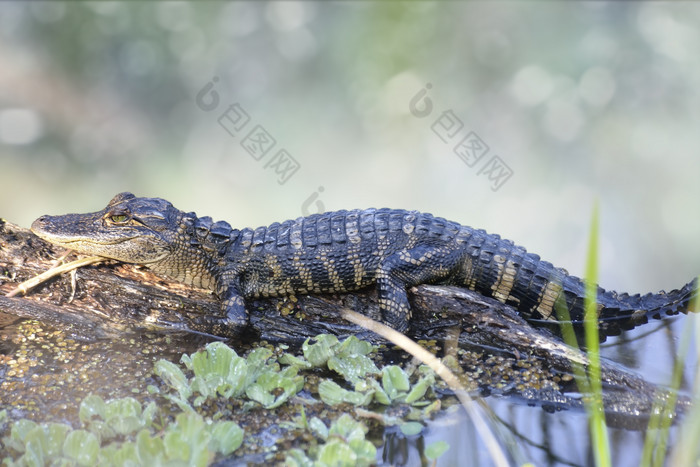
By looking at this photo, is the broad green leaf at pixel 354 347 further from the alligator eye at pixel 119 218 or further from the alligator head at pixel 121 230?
the alligator eye at pixel 119 218

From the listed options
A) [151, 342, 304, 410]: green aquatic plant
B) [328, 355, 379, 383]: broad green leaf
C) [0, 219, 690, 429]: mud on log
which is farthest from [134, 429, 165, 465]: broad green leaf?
[0, 219, 690, 429]: mud on log

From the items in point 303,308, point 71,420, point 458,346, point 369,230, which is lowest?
point 71,420

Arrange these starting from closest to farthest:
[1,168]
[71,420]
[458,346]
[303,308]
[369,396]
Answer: [71,420] → [369,396] → [458,346] → [303,308] → [1,168]

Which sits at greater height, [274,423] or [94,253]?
[94,253]

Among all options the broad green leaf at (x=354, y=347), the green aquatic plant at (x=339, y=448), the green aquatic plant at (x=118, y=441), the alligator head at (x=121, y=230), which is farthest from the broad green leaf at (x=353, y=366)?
the alligator head at (x=121, y=230)

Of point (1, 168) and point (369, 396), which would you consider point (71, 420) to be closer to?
point (369, 396)

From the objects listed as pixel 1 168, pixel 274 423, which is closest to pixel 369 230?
pixel 274 423

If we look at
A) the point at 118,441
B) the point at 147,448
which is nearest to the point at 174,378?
the point at 118,441
